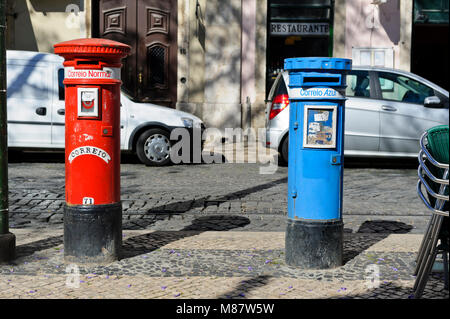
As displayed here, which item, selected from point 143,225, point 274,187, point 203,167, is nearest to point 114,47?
point 143,225

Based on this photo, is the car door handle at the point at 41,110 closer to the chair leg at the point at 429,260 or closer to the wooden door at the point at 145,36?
the wooden door at the point at 145,36

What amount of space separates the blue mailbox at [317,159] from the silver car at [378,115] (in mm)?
6176

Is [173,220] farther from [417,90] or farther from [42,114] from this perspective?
[417,90]

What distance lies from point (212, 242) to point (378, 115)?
6097 millimetres

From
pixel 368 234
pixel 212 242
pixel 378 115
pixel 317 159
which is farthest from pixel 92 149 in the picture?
pixel 378 115

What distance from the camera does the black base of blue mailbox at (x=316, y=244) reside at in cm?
555

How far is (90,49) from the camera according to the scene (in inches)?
217

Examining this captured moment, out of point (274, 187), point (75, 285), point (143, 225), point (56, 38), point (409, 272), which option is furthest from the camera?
point (56, 38)

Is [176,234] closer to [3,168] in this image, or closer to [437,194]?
[3,168]

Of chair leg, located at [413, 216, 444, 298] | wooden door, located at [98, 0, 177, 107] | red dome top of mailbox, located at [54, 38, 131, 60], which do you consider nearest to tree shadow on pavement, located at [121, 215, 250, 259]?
red dome top of mailbox, located at [54, 38, 131, 60]

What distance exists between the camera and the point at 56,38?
1731 cm

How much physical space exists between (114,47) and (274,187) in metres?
4.78

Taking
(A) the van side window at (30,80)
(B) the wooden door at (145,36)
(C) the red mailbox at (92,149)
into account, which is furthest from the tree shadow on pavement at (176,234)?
(B) the wooden door at (145,36)

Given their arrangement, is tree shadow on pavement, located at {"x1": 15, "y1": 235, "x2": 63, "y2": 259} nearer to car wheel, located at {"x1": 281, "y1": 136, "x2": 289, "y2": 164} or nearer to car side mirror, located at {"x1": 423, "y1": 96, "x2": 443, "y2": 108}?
car wheel, located at {"x1": 281, "y1": 136, "x2": 289, "y2": 164}
